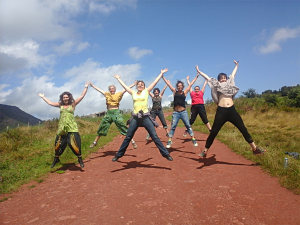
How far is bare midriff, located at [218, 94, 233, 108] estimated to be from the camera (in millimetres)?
5426

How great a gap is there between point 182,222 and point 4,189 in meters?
3.89

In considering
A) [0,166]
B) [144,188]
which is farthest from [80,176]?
[0,166]

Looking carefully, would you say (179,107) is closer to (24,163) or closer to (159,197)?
(159,197)

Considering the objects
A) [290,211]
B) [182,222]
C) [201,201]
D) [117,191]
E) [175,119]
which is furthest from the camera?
[175,119]

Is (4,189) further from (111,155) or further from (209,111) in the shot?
(209,111)

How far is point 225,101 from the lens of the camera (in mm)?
5461

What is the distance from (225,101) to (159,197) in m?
2.97

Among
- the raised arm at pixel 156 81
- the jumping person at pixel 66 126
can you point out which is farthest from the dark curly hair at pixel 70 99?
the raised arm at pixel 156 81

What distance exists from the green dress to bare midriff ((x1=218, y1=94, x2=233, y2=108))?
387 centimetres

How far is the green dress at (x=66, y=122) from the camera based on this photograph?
18.8 feet

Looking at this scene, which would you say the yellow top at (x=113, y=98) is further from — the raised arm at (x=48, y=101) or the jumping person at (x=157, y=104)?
the jumping person at (x=157, y=104)

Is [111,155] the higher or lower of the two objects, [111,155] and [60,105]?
the lower

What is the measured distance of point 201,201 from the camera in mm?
3564

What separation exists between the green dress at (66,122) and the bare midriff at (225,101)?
387cm
